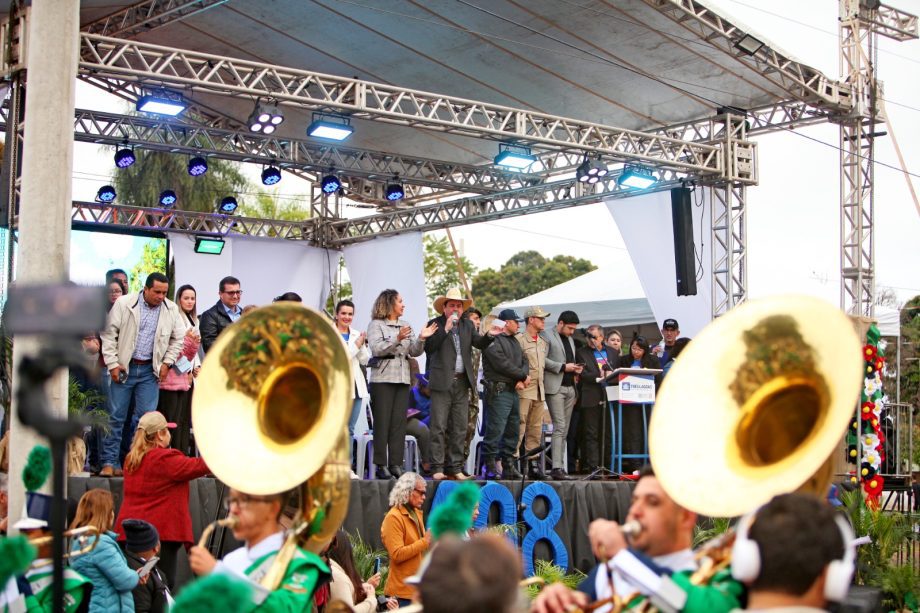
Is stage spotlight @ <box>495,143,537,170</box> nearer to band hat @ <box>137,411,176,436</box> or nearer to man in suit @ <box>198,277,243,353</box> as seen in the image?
man in suit @ <box>198,277,243,353</box>

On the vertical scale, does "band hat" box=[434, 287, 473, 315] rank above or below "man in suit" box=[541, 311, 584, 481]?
above

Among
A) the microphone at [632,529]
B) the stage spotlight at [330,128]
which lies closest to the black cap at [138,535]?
the microphone at [632,529]

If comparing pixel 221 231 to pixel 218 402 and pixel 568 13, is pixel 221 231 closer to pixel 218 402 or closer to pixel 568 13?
pixel 568 13

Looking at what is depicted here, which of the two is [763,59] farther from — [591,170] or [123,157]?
[123,157]

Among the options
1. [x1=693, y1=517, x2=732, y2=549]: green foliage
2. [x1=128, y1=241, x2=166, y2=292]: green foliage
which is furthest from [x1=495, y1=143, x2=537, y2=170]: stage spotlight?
[x1=128, y1=241, x2=166, y2=292]: green foliage

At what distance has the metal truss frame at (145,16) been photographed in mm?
11633

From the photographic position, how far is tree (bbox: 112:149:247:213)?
3089 centimetres

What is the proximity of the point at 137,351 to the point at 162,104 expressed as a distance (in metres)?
5.00

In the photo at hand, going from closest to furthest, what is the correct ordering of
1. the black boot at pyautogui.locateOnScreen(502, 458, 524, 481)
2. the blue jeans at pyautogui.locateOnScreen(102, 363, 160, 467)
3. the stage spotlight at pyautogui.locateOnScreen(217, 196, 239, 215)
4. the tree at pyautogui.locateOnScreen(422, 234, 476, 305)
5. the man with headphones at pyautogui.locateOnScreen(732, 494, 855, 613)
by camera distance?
the man with headphones at pyautogui.locateOnScreen(732, 494, 855, 613)
the blue jeans at pyautogui.locateOnScreen(102, 363, 160, 467)
the black boot at pyautogui.locateOnScreen(502, 458, 524, 481)
the stage spotlight at pyautogui.locateOnScreen(217, 196, 239, 215)
the tree at pyautogui.locateOnScreen(422, 234, 476, 305)

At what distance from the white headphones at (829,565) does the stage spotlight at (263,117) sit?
961 centimetres

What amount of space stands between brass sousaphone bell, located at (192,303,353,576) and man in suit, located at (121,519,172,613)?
9.40ft

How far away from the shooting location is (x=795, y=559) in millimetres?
2693

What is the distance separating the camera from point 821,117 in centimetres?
1422

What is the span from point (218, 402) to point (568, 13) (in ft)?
30.9
